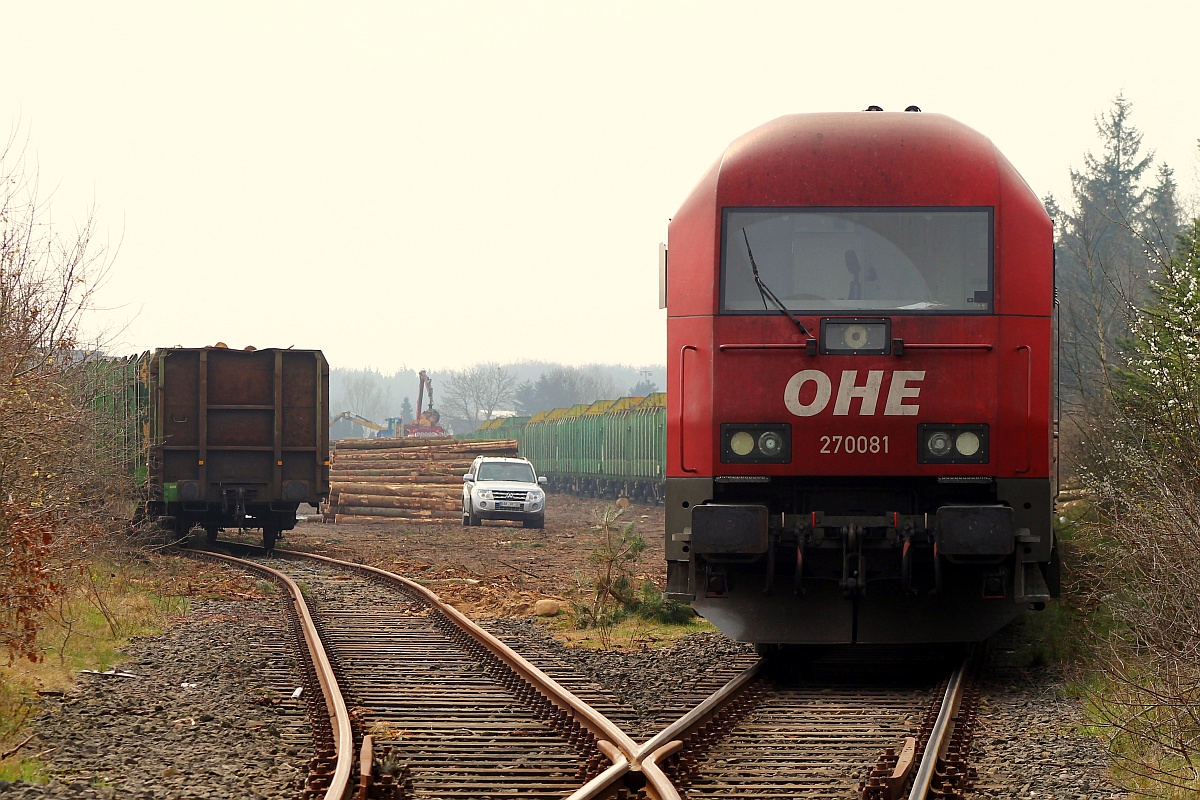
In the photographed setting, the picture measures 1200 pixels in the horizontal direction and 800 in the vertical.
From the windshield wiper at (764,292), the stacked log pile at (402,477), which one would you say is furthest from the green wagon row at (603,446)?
the windshield wiper at (764,292)

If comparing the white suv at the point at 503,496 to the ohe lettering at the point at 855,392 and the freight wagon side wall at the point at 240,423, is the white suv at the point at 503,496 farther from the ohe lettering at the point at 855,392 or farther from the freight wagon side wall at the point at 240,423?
the ohe lettering at the point at 855,392

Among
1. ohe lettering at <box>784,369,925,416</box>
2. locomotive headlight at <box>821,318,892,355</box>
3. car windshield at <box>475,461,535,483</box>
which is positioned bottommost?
car windshield at <box>475,461,535,483</box>

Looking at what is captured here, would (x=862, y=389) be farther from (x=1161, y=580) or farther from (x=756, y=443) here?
(x=1161, y=580)

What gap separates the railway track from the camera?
6.00m

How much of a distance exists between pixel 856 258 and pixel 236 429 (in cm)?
1491

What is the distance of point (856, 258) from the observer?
8.65 m

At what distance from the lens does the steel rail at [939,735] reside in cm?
574

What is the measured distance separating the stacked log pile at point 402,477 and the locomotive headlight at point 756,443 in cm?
2632

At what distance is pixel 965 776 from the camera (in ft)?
20.2

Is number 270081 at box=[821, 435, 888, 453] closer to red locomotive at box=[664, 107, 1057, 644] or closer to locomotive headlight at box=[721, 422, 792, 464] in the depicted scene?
red locomotive at box=[664, 107, 1057, 644]

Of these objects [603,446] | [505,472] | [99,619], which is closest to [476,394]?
[603,446]

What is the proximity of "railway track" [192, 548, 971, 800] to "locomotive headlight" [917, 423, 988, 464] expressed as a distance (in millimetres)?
1452

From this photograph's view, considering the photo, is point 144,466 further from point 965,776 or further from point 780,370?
point 965,776

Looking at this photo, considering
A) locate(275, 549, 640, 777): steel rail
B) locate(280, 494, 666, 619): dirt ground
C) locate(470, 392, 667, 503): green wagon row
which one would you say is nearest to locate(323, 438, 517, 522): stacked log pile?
locate(280, 494, 666, 619): dirt ground
